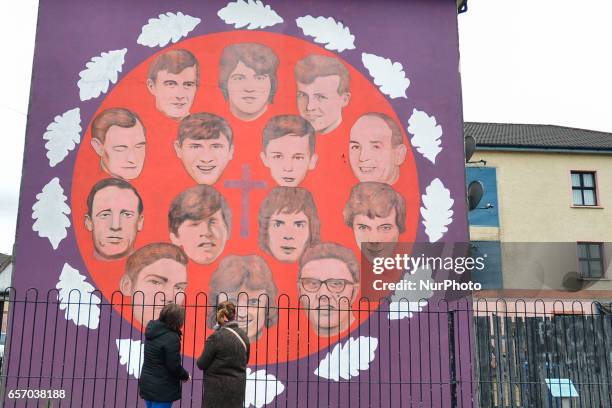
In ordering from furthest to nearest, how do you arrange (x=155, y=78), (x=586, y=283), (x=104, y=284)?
(x=586, y=283)
(x=155, y=78)
(x=104, y=284)

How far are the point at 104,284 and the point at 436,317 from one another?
16.9ft

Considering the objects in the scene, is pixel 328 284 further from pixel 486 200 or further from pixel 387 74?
pixel 486 200

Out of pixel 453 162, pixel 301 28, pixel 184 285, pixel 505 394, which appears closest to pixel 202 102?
pixel 301 28

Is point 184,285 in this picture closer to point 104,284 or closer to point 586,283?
point 104,284

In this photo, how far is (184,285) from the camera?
952cm

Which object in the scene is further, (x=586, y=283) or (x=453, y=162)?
(x=586, y=283)

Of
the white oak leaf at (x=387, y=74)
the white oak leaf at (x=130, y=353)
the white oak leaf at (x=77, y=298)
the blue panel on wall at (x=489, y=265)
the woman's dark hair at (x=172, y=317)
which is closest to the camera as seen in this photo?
the woman's dark hair at (x=172, y=317)

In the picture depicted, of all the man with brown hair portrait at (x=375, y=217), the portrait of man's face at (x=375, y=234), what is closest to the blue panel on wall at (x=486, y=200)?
the man with brown hair portrait at (x=375, y=217)

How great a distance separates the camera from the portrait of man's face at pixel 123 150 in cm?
979

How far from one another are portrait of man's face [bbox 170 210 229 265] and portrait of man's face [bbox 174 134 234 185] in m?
0.64

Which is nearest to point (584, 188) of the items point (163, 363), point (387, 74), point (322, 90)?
point (387, 74)

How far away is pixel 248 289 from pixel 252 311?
341 millimetres

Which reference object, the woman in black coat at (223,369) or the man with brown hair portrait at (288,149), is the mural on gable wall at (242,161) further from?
the woman in black coat at (223,369)

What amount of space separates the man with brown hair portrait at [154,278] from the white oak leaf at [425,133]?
13.7ft
